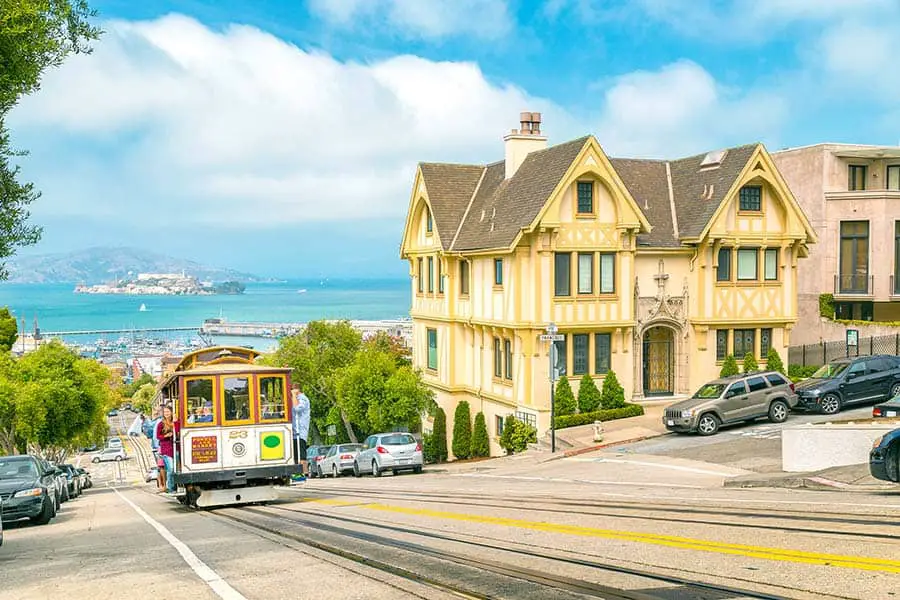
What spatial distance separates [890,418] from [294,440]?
505 inches

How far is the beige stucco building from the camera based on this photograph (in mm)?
42312

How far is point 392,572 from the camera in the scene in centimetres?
995

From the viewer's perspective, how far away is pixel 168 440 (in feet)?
70.5

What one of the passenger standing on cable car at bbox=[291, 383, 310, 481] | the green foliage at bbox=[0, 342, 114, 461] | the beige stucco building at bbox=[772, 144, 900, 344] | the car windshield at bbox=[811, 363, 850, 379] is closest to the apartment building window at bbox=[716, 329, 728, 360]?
the car windshield at bbox=[811, 363, 850, 379]

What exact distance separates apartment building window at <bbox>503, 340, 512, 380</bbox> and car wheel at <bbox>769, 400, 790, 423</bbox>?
9.99 metres

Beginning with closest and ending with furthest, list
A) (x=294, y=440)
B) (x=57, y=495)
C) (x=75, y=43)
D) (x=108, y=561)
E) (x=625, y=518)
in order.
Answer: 1. (x=108, y=561)
2. (x=625, y=518)
3. (x=75, y=43)
4. (x=294, y=440)
5. (x=57, y=495)

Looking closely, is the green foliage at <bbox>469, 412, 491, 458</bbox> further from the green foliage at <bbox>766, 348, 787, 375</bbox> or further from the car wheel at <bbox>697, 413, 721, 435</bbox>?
the green foliage at <bbox>766, 348, 787, 375</bbox>

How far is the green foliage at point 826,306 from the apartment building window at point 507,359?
51.8ft

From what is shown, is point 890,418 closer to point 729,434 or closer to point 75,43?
point 729,434

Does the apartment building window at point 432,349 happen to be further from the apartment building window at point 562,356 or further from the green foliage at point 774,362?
the green foliage at point 774,362

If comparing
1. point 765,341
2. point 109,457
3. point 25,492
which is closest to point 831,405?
point 765,341

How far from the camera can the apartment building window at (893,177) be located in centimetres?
4441

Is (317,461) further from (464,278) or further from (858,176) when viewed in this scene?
(858,176)

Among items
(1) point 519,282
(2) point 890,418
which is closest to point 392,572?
(2) point 890,418
